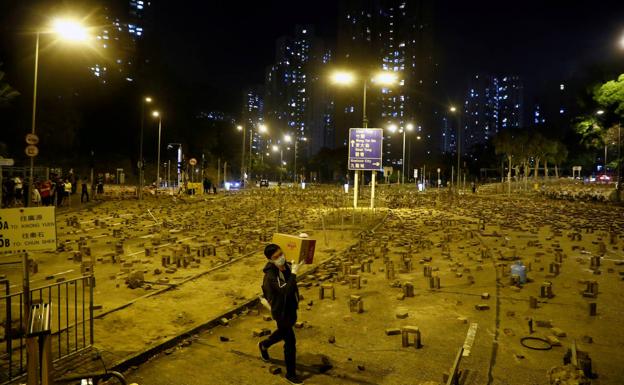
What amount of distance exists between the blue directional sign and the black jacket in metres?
17.2

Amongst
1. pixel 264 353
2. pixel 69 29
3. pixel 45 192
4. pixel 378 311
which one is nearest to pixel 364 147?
pixel 69 29

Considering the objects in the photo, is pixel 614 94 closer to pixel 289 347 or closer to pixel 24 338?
pixel 289 347

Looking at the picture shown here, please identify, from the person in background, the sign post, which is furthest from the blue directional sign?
the person in background

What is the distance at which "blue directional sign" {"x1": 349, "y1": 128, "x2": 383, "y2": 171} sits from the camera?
884 inches

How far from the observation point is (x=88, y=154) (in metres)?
61.3

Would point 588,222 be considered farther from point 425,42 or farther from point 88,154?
point 425,42

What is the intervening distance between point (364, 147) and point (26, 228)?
18307mm

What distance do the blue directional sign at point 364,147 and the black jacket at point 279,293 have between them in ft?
56.5

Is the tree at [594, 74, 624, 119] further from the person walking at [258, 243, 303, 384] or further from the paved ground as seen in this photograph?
the person walking at [258, 243, 303, 384]

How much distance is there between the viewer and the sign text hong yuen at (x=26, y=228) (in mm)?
5246

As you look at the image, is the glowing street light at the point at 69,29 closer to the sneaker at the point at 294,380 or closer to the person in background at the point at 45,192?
the person in background at the point at 45,192

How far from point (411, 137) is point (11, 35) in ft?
340

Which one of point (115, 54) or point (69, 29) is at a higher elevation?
point (115, 54)

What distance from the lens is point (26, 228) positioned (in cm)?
532
